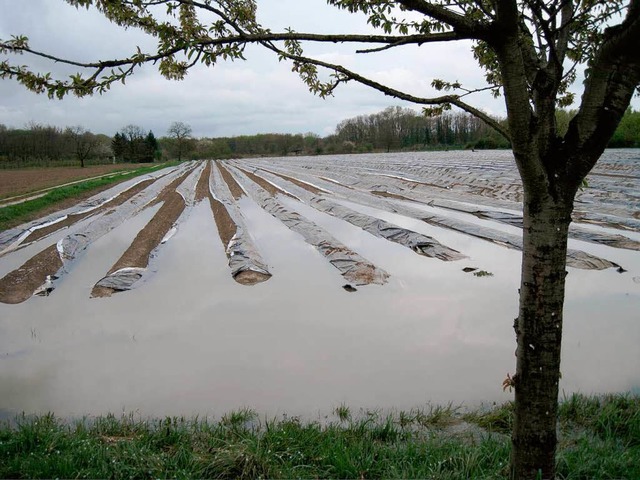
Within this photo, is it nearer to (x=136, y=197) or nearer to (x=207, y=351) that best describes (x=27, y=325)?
(x=207, y=351)

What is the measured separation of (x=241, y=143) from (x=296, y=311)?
11049 centimetres

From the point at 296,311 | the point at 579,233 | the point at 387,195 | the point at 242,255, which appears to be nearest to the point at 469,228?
the point at 579,233

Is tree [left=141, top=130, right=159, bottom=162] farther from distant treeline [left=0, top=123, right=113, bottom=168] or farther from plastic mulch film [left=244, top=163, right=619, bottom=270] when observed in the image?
plastic mulch film [left=244, top=163, right=619, bottom=270]

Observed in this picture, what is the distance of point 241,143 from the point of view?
11331 cm

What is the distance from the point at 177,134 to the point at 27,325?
3636 inches

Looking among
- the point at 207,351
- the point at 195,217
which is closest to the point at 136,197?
the point at 195,217

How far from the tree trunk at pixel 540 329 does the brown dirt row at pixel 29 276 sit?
847cm

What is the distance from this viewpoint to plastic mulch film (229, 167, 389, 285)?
880 centimetres

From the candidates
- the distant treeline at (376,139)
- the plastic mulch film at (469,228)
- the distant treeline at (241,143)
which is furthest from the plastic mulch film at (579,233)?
the distant treeline at (376,139)

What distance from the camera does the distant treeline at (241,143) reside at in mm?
77250

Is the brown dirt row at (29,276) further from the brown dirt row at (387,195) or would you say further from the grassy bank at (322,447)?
the brown dirt row at (387,195)

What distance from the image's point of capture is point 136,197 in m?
21.7

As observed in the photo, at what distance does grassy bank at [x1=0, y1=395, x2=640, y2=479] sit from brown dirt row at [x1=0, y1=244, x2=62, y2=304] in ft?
17.6

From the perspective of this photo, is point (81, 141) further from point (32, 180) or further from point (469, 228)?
point (469, 228)
